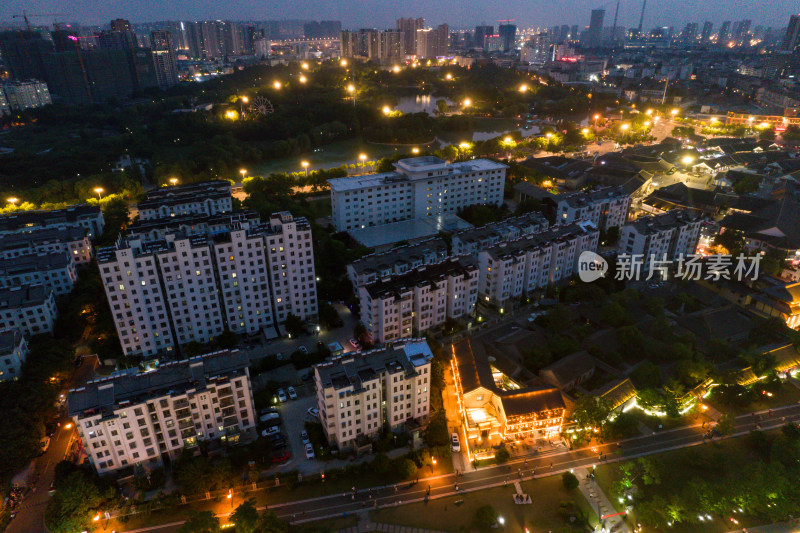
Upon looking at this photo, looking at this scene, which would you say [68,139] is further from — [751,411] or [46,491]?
[751,411]

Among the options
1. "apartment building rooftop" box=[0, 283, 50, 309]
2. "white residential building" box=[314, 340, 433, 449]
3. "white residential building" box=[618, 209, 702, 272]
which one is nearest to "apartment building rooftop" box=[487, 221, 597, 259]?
"white residential building" box=[618, 209, 702, 272]

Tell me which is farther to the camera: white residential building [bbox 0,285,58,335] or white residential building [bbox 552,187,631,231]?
white residential building [bbox 552,187,631,231]


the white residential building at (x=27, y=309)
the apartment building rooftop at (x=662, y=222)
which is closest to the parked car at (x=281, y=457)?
the white residential building at (x=27, y=309)

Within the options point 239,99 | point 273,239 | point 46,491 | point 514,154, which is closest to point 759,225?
point 514,154

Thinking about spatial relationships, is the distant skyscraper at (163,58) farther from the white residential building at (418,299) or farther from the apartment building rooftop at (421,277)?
the white residential building at (418,299)

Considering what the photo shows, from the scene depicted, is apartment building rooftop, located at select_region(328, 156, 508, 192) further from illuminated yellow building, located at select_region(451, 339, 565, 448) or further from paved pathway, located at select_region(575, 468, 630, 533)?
paved pathway, located at select_region(575, 468, 630, 533)

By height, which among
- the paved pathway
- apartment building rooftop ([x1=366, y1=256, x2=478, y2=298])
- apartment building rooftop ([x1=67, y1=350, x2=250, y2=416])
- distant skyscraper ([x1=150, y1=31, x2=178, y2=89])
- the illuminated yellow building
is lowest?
the paved pathway

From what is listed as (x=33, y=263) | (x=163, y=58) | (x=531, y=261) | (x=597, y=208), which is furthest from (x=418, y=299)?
(x=163, y=58)
